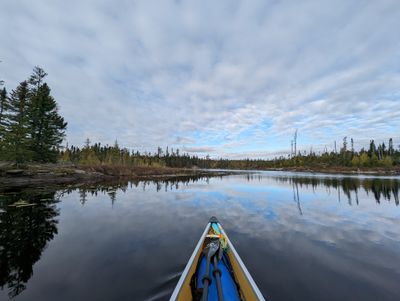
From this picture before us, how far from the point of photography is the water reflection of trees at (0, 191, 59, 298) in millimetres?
5047

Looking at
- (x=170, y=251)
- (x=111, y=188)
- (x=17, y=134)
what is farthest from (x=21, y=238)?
(x=17, y=134)

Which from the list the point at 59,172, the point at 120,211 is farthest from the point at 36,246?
the point at 59,172

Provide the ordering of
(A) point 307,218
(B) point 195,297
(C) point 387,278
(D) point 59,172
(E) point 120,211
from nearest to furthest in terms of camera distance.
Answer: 1. (B) point 195,297
2. (C) point 387,278
3. (A) point 307,218
4. (E) point 120,211
5. (D) point 59,172

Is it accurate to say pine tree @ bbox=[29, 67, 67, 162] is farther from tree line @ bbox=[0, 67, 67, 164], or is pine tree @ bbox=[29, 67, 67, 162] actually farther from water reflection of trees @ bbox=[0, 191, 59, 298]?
water reflection of trees @ bbox=[0, 191, 59, 298]

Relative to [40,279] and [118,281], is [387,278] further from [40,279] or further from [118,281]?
[40,279]

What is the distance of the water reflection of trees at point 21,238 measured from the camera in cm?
505

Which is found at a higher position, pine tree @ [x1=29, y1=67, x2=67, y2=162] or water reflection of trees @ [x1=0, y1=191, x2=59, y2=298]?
pine tree @ [x1=29, y1=67, x2=67, y2=162]

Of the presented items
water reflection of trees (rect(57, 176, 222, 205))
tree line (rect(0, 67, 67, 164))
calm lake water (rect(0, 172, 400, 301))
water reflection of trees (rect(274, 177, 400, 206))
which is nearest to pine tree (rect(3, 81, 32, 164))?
tree line (rect(0, 67, 67, 164))

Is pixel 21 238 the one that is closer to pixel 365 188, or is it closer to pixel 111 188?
pixel 111 188

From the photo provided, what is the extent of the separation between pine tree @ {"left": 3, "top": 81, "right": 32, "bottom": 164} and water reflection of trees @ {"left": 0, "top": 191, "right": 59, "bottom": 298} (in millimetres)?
17336

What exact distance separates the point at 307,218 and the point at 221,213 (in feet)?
16.9

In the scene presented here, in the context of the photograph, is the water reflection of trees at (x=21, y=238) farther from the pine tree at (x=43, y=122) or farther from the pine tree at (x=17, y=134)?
the pine tree at (x=43, y=122)

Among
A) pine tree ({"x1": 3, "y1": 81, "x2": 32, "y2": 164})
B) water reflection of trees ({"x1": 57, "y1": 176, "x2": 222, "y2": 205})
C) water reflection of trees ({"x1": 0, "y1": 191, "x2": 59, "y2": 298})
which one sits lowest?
water reflection of trees ({"x1": 57, "y1": 176, "x2": 222, "y2": 205})

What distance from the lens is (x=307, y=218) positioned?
11188mm
